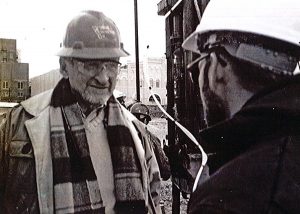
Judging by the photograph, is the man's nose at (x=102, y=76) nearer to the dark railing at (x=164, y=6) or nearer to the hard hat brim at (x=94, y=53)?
the hard hat brim at (x=94, y=53)

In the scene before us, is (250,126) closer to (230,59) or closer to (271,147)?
(271,147)

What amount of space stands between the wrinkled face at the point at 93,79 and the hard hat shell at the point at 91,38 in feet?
0.10

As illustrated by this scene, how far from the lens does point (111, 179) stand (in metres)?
1.35

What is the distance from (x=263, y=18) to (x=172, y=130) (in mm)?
1740

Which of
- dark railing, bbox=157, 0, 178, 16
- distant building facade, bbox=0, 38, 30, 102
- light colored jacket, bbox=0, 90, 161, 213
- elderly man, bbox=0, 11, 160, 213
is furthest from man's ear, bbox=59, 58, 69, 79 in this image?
dark railing, bbox=157, 0, 178, 16

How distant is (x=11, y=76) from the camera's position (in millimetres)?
1576

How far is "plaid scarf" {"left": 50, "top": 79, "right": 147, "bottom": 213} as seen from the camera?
4.04 feet

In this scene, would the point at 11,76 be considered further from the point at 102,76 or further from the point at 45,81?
the point at 102,76

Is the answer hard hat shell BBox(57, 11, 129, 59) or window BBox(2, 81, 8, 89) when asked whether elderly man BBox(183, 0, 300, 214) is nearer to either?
hard hat shell BBox(57, 11, 129, 59)

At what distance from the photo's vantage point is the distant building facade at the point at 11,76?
1.57m

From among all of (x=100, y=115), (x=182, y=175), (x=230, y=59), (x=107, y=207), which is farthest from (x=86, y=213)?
(x=182, y=175)

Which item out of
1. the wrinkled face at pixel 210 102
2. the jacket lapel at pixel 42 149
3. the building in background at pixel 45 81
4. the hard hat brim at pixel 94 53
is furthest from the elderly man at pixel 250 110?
the building in background at pixel 45 81

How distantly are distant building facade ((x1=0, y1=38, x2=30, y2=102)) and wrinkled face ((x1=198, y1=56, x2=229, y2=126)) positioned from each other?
0.98 meters

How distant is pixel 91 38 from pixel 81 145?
385 mm
